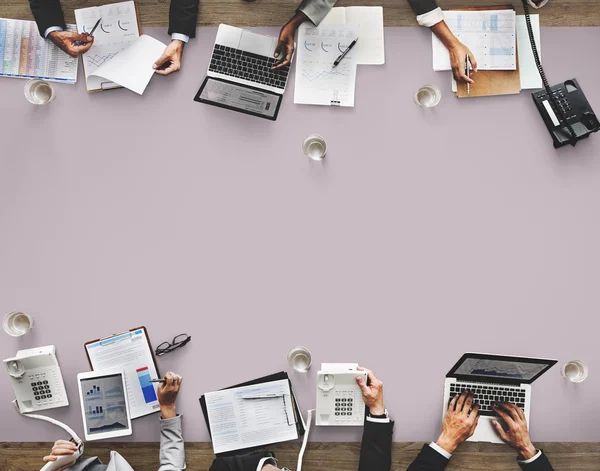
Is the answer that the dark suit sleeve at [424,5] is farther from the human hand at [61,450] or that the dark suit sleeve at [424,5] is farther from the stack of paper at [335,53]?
the human hand at [61,450]

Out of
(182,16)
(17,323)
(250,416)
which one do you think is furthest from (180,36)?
(250,416)

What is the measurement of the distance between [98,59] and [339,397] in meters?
1.89

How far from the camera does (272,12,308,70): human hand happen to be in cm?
250

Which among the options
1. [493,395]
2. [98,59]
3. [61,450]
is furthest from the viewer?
[98,59]

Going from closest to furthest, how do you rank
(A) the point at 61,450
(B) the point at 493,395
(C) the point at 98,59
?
(A) the point at 61,450 → (B) the point at 493,395 → (C) the point at 98,59

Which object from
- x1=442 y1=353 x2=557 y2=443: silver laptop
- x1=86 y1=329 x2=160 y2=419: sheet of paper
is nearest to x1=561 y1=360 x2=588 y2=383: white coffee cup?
x1=442 y1=353 x2=557 y2=443: silver laptop

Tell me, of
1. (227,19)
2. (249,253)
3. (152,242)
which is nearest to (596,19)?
(227,19)

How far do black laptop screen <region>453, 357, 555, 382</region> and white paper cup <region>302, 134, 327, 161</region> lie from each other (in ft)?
3.59

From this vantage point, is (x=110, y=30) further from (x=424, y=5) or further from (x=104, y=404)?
(x=104, y=404)

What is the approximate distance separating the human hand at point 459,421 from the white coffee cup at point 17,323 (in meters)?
1.92

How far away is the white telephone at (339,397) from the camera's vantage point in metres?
2.44

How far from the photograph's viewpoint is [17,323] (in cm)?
254

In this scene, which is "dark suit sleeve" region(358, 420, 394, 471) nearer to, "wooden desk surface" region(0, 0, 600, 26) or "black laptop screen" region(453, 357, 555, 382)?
"black laptop screen" region(453, 357, 555, 382)

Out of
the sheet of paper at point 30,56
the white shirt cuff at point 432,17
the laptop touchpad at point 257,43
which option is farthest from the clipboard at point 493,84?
the sheet of paper at point 30,56
